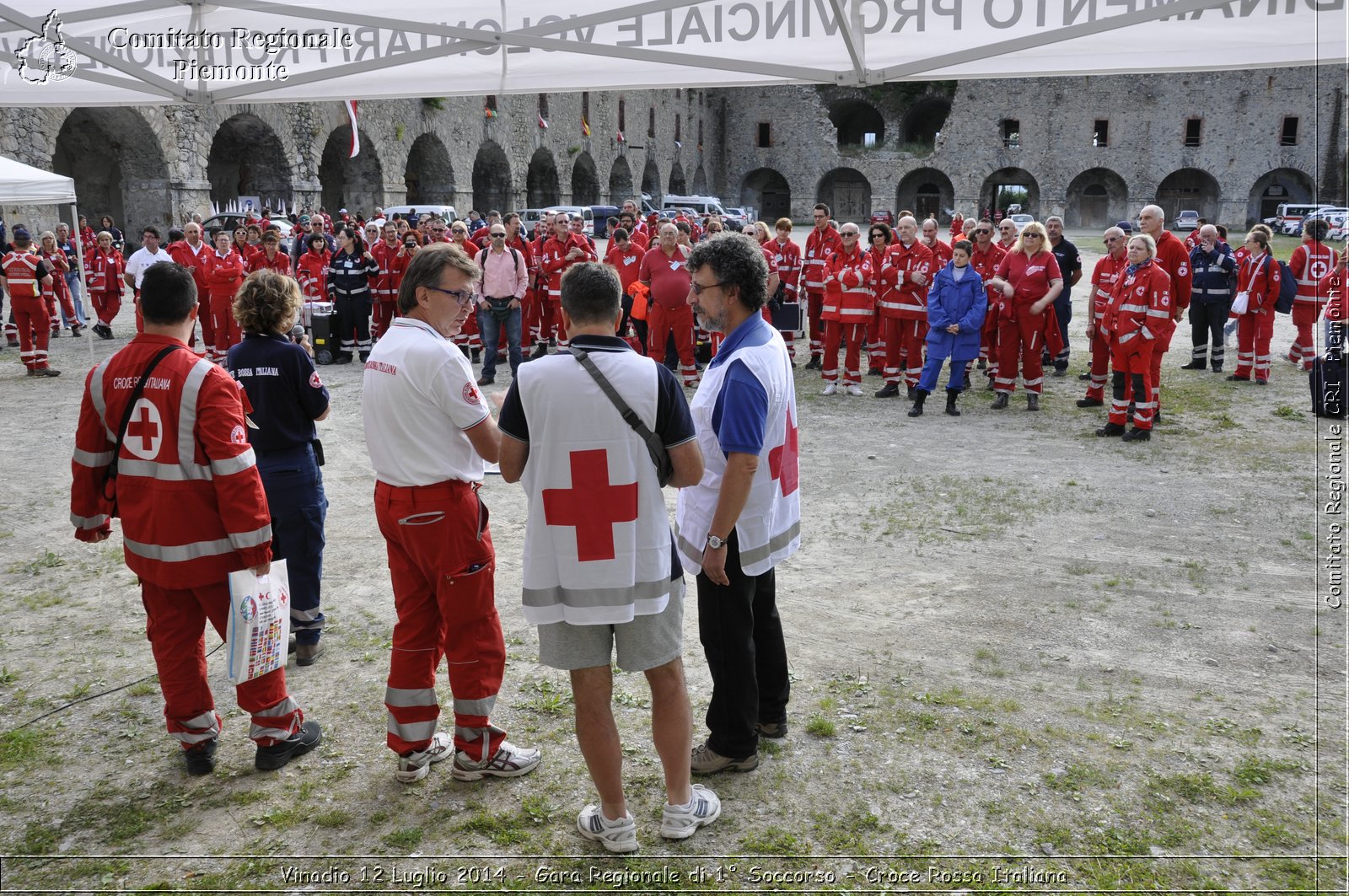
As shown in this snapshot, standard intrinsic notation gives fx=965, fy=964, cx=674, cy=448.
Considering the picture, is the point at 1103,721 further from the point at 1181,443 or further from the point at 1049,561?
the point at 1181,443

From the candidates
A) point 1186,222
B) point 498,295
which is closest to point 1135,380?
point 498,295

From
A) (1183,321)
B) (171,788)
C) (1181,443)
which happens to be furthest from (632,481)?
(1183,321)

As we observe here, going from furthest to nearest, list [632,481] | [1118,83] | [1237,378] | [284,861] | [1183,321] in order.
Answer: [1118,83]
[1183,321]
[1237,378]
[284,861]
[632,481]

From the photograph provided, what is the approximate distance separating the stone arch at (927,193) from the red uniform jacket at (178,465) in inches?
2049

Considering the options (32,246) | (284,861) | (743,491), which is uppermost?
(32,246)

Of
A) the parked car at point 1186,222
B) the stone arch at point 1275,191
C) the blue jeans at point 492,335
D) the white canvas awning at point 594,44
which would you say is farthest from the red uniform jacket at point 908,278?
the stone arch at point 1275,191

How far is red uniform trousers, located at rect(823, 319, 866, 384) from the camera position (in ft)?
32.8

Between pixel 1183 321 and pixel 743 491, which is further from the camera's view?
pixel 1183 321

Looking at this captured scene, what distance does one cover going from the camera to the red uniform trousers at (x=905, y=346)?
388 inches

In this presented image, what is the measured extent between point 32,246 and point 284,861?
36.7 feet

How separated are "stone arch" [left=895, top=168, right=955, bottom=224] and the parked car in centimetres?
1101

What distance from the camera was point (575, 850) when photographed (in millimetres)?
2938

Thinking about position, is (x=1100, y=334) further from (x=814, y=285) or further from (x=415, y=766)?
(x=415, y=766)

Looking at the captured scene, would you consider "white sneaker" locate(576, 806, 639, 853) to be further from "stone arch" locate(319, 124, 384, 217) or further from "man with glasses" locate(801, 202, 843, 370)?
"stone arch" locate(319, 124, 384, 217)
